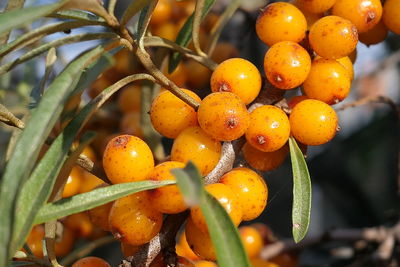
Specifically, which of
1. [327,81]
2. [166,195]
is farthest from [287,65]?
[166,195]

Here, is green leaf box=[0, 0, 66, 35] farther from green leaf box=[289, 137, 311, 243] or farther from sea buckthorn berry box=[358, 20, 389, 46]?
sea buckthorn berry box=[358, 20, 389, 46]

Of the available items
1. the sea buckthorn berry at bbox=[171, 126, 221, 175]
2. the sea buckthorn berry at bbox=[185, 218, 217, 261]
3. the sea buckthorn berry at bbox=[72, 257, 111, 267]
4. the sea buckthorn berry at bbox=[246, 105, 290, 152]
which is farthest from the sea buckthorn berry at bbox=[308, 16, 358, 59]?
the sea buckthorn berry at bbox=[72, 257, 111, 267]

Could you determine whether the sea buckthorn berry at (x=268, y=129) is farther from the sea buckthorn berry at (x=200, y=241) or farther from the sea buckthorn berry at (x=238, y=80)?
the sea buckthorn berry at (x=200, y=241)

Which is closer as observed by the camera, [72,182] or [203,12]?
[203,12]

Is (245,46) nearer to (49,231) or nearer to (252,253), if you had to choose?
(252,253)

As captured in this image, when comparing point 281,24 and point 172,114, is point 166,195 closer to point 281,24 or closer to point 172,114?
point 172,114

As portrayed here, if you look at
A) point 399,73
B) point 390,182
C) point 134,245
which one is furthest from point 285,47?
point 399,73
